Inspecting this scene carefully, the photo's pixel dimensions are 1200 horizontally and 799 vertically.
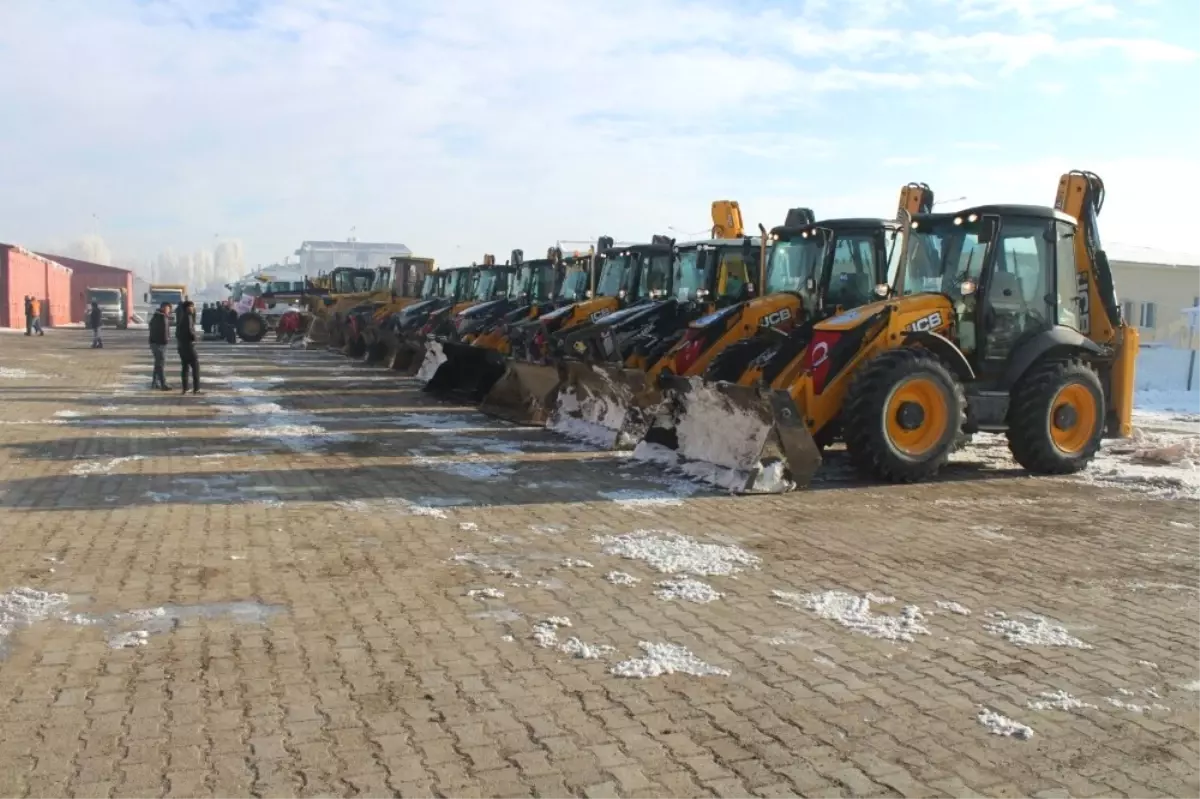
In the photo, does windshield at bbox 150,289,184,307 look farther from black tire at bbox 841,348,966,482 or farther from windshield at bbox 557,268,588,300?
black tire at bbox 841,348,966,482

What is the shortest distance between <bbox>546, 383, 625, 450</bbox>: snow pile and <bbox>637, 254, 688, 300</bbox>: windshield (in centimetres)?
288

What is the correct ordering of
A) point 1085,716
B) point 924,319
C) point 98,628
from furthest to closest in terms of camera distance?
point 924,319 → point 98,628 → point 1085,716

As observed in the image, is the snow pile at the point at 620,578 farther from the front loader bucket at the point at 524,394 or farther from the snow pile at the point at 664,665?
the front loader bucket at the point at 524,394

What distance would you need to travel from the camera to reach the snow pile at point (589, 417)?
1238 cm

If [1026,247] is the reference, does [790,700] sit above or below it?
below

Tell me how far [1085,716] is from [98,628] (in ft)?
15.6

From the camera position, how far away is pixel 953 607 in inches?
235

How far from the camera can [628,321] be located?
47.4ft

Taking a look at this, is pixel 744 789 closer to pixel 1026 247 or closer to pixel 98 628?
pixel 98 628

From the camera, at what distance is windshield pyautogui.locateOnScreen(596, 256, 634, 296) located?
16797 mm

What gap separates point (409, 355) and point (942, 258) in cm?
1476

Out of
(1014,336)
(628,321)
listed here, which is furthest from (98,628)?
(628,321)

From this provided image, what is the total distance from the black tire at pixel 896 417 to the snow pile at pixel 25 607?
6.65 m

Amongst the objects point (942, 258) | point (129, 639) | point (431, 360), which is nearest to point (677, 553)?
point (129, 639)
